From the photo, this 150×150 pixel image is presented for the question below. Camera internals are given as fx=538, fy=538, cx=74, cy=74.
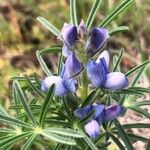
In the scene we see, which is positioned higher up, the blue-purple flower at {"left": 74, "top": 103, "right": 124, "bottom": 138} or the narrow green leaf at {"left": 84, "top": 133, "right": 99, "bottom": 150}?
the blue-purple flower at {"left": 74, "top": 103, "right": 124, "bottom": 138}

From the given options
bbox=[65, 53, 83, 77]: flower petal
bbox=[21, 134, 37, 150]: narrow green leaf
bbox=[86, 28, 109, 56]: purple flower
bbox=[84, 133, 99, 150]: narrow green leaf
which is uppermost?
bbox=[86, 28, 109, 56]: purple flower

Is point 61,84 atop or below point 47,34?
below

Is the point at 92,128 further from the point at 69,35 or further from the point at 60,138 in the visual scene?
the point at 69,35

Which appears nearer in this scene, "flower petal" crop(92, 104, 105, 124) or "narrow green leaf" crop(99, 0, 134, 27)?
"flower petal" crop(92, 104, 105, 124)

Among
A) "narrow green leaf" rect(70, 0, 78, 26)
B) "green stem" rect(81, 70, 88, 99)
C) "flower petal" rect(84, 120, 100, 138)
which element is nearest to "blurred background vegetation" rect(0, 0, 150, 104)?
"narrow green leaf" rect(70, 0, 78, 26)

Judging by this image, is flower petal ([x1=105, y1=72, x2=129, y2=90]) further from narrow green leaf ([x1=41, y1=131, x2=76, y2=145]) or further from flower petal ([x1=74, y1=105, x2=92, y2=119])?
narrow green leaf ([x1=41, y1=131, x2=76, y2=145])

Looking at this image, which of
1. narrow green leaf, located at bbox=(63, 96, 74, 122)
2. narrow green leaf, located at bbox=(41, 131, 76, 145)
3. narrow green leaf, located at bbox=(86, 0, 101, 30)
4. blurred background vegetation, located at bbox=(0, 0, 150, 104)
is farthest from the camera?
blurred background vegetation, located at bbox=(0, 0, 150, 104)

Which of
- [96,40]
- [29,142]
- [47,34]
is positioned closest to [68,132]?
[29,142]

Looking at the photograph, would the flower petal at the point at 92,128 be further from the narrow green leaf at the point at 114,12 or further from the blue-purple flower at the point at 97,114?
the narrow green leaf at the point at 114,12
